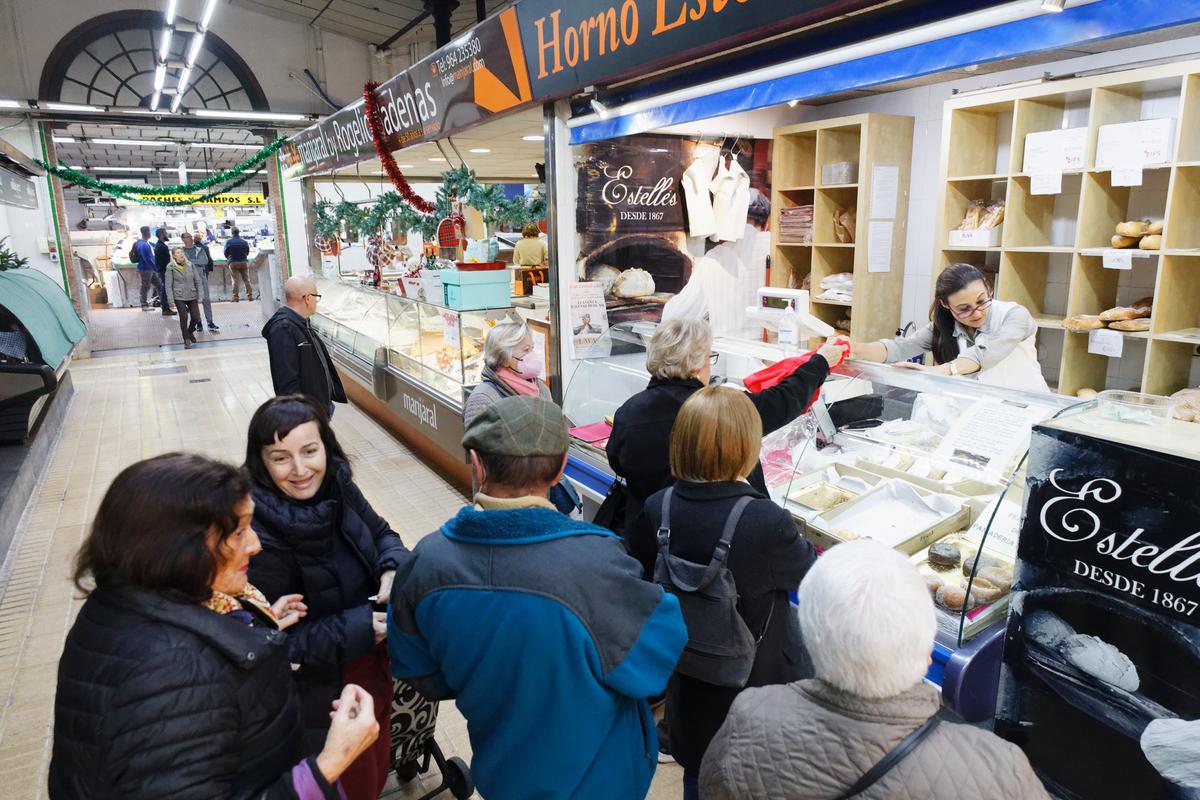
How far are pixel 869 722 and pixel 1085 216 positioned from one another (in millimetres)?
4274

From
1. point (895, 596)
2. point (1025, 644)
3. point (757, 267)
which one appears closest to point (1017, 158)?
point (757, 267)

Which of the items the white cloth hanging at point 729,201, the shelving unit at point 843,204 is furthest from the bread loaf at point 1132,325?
the white cloth hanging at point 729,201

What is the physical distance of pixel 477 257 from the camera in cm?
616

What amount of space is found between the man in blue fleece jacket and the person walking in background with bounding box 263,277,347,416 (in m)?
3.27

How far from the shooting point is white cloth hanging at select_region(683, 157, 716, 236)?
211 inches

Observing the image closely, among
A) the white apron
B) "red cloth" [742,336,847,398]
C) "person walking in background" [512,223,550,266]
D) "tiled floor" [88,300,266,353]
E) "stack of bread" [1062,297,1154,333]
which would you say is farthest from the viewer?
"tiled floor" [88,300,266,353]

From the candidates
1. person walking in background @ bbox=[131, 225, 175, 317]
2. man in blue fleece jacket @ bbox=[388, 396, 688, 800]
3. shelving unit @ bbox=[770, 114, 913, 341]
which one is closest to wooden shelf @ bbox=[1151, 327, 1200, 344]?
shelving unit @ bbox=[770, 114, 913, 341]

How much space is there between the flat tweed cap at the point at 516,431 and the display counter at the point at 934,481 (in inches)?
44.7

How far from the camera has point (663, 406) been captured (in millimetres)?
2504

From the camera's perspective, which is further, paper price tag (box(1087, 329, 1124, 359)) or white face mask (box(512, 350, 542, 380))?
paper price tag (box(1087, 329, 1124, 359))

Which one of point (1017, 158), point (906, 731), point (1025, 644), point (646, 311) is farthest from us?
Answer: point (646, 311)

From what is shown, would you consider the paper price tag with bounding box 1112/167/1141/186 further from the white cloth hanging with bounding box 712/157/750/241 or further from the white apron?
the white cloth hanging with bounding box 712/157/750/241

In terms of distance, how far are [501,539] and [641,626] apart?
32 cm

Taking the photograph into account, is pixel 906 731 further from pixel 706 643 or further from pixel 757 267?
pixel 757 267
